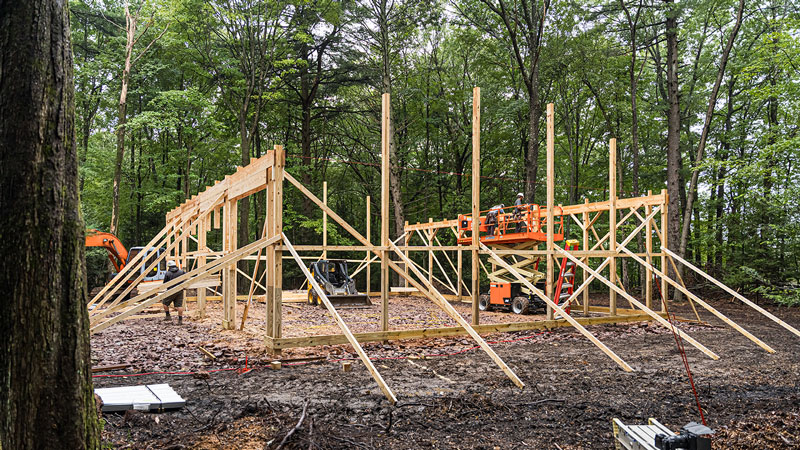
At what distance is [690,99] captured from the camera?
74.4 ft

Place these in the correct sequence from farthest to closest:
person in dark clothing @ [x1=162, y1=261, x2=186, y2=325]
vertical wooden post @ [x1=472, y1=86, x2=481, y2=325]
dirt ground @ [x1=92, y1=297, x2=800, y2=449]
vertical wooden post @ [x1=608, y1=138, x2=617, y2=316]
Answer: vertical wooden post @ [x1=608, y1=138, x2=617, y2=316], person in dark clothing @ [x1=162, y1=261, x2=186, y2=325], vertical wooden post @ [x1=472, y1=86, x2=481, y2=325], dirt ground @ [x1=92, y1=297, x2=800, y2=449]

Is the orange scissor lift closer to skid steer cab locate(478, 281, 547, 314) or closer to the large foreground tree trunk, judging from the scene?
skid steer cab locate(478, 281, 547, 314)

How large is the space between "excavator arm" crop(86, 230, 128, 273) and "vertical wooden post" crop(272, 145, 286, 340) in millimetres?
11822

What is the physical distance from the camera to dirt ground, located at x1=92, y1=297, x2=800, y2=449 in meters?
4.36

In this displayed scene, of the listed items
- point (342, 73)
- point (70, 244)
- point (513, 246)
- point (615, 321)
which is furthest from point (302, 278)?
point (70, 244)

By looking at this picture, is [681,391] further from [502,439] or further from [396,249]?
[396,249]

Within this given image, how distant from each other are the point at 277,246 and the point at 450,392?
12.8ft

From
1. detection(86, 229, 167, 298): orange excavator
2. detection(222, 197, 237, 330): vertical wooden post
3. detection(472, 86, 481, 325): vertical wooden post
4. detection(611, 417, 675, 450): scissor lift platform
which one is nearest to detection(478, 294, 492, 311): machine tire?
detection(472, 86, 481, 325): vertical wooden post

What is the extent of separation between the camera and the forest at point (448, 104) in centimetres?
1870

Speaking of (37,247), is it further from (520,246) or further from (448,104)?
(448,104)

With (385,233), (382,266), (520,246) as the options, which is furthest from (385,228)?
(520,246)

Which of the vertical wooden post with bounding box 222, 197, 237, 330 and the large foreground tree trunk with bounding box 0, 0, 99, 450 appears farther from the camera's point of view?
the vertical wooden post with bounding box 222, 197, 237, 330

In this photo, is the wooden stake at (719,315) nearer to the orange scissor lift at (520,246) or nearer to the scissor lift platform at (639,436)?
the orange scissor lift at (520,246)

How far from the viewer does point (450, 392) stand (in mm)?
5840
